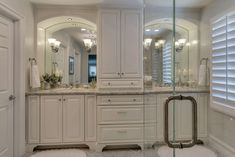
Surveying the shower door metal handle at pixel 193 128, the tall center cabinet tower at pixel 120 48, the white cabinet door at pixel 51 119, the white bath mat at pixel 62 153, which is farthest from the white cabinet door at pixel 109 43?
the shower door metal handle at pixel 193 128

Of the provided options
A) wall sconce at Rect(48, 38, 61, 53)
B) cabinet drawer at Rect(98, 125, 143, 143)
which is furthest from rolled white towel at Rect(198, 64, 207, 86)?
wall sconce at Rect(48, 38, 61, 53)

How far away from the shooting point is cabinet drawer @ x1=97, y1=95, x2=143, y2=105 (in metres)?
3.29

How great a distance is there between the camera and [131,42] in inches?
137

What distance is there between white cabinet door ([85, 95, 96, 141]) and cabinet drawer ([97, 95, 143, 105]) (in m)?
0.15

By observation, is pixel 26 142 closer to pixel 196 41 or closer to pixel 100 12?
pixel 100 12

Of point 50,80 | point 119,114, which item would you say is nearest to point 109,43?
point 119,114

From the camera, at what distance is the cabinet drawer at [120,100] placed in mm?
3291

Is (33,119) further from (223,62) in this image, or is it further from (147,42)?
(223,62)

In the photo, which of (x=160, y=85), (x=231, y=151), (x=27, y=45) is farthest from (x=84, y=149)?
(x=231, y=151)

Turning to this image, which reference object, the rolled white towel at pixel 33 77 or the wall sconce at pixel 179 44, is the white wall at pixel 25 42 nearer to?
the rolled white towel at pixel 33 77

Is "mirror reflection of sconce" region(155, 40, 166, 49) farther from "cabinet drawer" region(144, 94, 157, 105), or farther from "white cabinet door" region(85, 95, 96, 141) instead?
"white cabinet door" region(85, 95, 96, 141)

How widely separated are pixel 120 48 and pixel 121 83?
571 millimetres

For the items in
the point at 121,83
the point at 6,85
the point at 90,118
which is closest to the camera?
the point at 6,85

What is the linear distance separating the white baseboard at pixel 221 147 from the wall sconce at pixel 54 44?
2.98 metres
